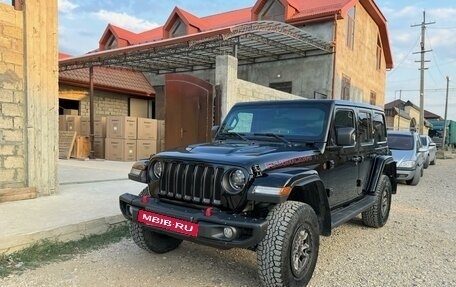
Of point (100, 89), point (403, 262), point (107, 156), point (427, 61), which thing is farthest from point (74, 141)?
point (427, 61)

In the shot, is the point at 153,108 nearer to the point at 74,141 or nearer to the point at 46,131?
the point at 74,141

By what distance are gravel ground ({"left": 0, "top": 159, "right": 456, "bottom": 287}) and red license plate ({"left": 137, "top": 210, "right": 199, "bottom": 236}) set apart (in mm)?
579

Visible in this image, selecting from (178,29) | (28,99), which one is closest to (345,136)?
(28,99)

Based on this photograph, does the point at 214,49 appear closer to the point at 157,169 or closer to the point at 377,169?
the point at 377,169

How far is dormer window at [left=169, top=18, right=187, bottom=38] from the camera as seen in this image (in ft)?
70.0

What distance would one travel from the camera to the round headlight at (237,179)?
3.30 m

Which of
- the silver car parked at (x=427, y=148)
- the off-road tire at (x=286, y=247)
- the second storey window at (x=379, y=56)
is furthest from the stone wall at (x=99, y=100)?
the second storey window at (x=379, y=56)

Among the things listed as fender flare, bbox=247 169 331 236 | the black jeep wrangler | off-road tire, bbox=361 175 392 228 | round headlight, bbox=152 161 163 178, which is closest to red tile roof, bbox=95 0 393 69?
off-road tire, bbox=361 175 392 228

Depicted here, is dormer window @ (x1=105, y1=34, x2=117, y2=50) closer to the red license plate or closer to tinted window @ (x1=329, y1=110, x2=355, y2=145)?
tinted window @ (x1=329, y1=110, x2=355, y2=145)

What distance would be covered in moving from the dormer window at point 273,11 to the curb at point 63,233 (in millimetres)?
15242

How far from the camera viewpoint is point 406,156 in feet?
36.6

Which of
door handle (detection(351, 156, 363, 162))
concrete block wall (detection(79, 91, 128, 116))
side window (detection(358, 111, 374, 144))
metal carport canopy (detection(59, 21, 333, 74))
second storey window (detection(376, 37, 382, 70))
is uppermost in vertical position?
second storey window (detection(376, 37, 382, 70))

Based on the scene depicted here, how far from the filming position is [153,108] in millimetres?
21781

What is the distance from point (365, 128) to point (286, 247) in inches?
117
